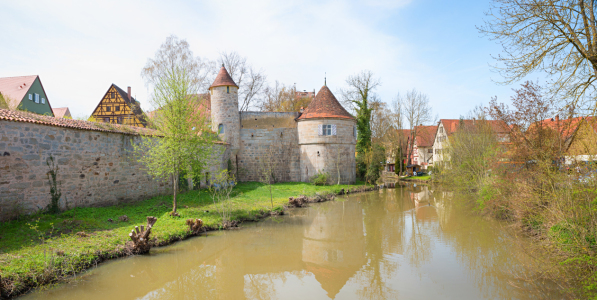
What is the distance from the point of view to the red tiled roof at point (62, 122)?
8594 mm

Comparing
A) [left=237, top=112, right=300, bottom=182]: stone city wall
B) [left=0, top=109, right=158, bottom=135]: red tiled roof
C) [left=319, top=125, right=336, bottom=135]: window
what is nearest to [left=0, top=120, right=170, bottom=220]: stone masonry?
[left=0, top=109, right=158, bottom=135]: red tiled roof

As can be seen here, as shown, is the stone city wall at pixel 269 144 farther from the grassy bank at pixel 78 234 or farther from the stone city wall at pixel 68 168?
the stone city wall at pixel 68 168

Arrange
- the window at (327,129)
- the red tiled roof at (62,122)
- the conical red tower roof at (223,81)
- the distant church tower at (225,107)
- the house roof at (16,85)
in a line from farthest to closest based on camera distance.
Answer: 1. the house roof at (16,85)
2. the window at (327,129)
3. the distant church tower at (225,107)
4. the conical red tower roof at (223,81)
5. the red tiled roof at (62,122)

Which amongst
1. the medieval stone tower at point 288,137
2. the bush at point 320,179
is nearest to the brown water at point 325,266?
the bush at point 320,179

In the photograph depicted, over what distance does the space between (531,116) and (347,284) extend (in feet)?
25.7

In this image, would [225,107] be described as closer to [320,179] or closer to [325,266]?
[320,179]

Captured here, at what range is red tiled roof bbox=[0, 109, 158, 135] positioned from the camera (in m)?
8.59

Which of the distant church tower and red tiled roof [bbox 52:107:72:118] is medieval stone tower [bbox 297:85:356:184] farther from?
red tiled roof [bbox 52:107:72:118]

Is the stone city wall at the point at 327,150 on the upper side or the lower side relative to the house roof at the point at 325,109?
lower

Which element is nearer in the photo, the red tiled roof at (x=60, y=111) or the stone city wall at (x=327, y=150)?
the stone city wall at (x=327, y=150)

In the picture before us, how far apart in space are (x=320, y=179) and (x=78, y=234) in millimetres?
15330

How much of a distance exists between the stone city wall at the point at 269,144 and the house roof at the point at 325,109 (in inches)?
68.7

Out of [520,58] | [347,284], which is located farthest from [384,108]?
[347,284]

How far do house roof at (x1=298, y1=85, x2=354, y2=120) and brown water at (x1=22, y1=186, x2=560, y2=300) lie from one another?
11.3m
